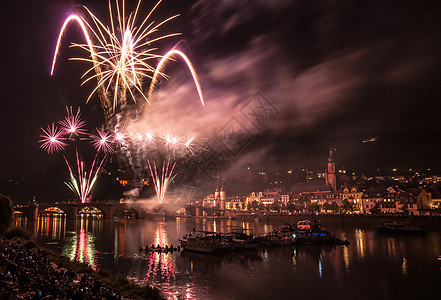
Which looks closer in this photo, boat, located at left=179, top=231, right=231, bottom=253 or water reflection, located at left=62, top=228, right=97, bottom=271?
water reflection, located at left=62, top=228, right=97, bottom=271

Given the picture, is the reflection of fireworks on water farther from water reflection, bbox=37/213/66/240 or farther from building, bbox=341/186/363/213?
building, bbox=341/186/363/213

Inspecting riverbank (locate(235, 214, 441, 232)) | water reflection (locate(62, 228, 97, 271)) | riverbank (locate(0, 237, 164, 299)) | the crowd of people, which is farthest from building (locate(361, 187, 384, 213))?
the crowd of people

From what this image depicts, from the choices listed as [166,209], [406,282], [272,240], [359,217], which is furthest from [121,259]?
[166,209]

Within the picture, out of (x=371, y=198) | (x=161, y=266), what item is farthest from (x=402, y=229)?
(x=161, y=266)

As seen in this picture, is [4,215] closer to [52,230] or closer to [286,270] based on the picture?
[286,270]

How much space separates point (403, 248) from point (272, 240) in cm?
1852

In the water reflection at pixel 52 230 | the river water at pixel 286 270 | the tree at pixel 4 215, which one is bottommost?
the river water at pixel 286 270

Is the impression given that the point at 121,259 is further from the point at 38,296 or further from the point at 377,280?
the point at 377,280

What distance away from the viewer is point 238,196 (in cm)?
19100

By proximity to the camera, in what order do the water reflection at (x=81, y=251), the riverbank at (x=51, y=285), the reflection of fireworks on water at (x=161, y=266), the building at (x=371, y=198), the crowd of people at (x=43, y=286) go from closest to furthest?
the crowd of people at (x=43, y=286) → the riverbank at (x=51, y=285) → the reflection of fireworks on water at (x=161, y=266) → the water reflection at (x=81, y=251) → the building at (x=371, y=198)

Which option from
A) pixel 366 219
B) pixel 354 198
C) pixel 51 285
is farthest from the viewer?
pixel 354 198

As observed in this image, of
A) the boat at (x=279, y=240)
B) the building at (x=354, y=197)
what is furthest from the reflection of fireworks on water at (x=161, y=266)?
the building at (x=354, y=197)

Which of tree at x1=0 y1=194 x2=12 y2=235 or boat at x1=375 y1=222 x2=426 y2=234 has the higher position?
tree at x1=0 y1=194 x2=12 y2=235

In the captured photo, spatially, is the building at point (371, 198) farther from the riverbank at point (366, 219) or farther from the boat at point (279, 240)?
the boat at point (279, 240)
